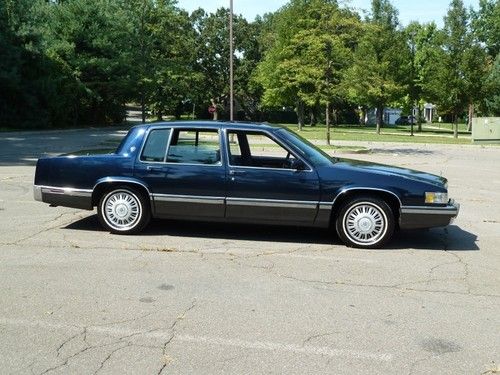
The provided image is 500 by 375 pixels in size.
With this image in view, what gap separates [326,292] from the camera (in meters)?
5.22

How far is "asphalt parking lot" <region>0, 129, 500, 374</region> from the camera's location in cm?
379

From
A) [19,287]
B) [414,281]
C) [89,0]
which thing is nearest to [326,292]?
[414,281]

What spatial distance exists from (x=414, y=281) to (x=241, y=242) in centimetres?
231

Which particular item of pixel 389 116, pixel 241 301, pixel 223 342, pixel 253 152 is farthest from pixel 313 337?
pixel 389 116

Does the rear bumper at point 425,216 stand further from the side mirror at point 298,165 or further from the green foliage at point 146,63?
the green foliage at point 146,63

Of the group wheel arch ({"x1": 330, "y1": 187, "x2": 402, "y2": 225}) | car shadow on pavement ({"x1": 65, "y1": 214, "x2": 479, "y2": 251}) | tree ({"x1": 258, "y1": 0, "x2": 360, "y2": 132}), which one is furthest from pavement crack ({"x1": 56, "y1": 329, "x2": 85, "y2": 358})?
tree ({"x1": 258, "y1": 0, "x2": 360, "y2": 132})

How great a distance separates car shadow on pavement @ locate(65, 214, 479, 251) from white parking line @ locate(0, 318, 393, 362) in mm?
3136

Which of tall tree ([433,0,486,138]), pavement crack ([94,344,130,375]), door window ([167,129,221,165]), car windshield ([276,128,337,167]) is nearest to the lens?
pavement crack ([94,344,130,375])

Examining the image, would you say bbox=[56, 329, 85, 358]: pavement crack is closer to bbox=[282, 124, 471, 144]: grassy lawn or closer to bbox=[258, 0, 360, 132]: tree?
bbox=[258, 0, 360, 132]: tree

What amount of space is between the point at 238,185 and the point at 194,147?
81 centimetres

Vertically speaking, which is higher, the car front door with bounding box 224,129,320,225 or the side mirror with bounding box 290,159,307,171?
the side mirror with bounding box 290,159,307,171

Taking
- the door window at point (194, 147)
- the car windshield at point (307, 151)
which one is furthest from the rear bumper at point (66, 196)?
the car windshield at point (307, 151)

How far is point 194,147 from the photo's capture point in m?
7.24

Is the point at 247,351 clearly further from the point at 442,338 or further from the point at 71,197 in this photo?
the point at 71,197
